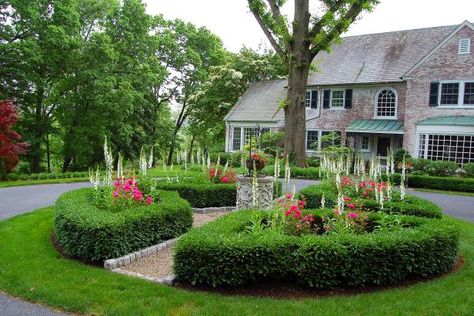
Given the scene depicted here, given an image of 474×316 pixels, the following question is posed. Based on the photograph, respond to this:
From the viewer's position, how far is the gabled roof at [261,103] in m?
29.9

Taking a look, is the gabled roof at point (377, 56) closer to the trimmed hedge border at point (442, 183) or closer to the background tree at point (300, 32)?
the background tree at point (300, 32)

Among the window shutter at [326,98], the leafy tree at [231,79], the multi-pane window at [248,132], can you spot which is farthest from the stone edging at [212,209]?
the leafy tree at [231,79]

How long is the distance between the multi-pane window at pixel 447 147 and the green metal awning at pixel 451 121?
0.76 m

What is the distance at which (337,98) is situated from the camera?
27.7 m

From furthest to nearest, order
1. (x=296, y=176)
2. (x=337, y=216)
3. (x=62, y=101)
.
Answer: (x=62, y=101), (x=296, y=176), (x=337, y=216)

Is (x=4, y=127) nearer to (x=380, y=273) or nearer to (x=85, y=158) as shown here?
(x=85, y=158)

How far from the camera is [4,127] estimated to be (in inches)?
683

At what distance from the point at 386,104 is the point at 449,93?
4.07 metres

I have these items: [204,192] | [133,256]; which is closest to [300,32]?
[204,192]

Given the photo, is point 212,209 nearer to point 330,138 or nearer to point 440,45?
point 330,138

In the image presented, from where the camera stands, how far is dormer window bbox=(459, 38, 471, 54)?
21.6 meters

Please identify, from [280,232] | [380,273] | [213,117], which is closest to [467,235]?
[380,273]

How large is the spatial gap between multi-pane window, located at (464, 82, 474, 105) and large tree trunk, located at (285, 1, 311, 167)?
28.4 feet

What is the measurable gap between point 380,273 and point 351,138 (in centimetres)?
2154
